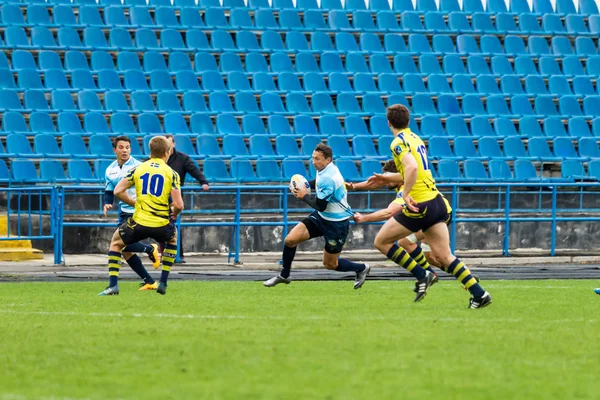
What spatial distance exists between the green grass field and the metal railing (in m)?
5.37

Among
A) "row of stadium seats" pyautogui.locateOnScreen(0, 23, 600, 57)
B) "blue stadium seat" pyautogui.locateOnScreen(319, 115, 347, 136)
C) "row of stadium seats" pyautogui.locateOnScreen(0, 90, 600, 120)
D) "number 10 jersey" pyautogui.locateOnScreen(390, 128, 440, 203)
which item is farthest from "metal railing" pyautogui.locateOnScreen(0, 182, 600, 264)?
"number 10 jersey" pyautogui.locateOnScreen(390, 128, 440, 203)

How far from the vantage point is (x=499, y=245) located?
2000 centimetres

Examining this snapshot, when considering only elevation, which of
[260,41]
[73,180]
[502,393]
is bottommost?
[502,393]

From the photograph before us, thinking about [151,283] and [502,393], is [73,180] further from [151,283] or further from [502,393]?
[502,393]

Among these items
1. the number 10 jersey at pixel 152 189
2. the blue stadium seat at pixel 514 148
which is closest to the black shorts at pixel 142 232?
the number 10 jersey at pixel 152 189

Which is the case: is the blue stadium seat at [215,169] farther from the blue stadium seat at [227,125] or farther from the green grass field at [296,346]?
the green grass field at [296,346]

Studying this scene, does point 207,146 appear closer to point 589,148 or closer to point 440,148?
point 440,148

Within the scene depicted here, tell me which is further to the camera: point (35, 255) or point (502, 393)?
point (35, 255)

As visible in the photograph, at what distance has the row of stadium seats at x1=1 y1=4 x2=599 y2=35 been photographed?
24.5 meters

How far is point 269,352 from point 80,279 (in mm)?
7533

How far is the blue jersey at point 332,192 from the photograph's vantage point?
1201 centimetres

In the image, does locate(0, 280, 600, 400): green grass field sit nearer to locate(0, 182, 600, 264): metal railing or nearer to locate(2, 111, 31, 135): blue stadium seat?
locate(0, 182, 600, 264): metal railing

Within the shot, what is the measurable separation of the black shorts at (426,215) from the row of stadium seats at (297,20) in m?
15.6

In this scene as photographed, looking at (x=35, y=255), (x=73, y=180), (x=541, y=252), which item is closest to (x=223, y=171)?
(x=73, y=180)
